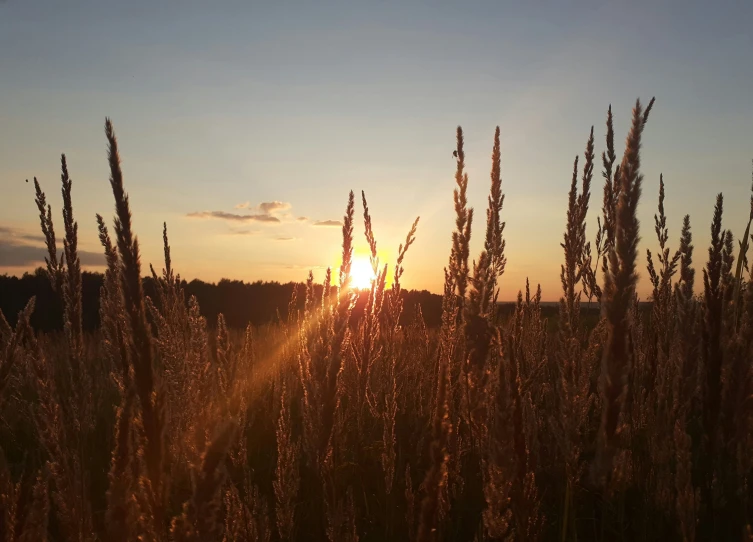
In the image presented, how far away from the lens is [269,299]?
123 ft

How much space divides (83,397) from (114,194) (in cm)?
178

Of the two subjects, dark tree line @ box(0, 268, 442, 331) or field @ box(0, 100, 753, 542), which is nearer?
field @ box(0, 100, 753, 542)

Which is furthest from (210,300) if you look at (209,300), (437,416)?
(437,416)

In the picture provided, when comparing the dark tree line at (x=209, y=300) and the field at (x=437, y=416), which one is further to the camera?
the dark tree line at (x=209, y=300)

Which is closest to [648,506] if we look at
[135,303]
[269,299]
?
→ [135,303]

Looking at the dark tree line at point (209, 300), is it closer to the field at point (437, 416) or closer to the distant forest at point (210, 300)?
the distant forest at point (210, 300)

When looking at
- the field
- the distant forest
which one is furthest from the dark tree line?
the field

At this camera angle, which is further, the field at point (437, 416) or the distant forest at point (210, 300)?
the distant forest at point (210, 300)

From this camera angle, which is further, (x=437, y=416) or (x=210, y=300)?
(x=210, y=300)

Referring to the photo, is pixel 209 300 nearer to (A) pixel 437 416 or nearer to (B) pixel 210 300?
(B) pixel 210 300

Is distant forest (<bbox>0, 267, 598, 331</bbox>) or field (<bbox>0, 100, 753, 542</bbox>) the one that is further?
distant forest (<bbox>0, 267, 598, 331</bbox>)

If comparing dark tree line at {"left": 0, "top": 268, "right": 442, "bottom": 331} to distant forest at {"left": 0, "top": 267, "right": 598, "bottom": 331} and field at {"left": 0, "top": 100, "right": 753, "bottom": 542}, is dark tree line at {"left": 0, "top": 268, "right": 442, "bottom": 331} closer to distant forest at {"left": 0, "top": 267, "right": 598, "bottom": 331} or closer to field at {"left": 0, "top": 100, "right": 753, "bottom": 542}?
distant forest at {"left": 0, "top": 267, "right": 598, "bottom": 331}

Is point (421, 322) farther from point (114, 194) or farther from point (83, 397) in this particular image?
point (114, 194)

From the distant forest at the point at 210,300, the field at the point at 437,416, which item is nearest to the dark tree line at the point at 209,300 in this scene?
the distant forest at the point at 210,300
